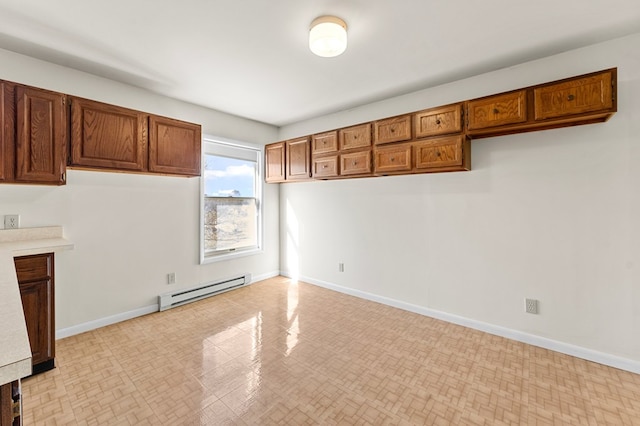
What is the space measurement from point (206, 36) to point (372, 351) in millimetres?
3076

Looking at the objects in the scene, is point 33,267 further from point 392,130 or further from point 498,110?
point 498,110

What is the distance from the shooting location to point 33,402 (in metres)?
1.96

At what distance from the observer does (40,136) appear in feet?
7.93

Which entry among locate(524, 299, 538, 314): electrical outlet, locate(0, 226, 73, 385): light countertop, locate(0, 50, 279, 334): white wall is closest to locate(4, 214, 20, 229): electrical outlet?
locate(0, 50, 279, 334): white wall

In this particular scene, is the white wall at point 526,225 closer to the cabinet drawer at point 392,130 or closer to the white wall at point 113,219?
the cabinet drawer at point 392,130

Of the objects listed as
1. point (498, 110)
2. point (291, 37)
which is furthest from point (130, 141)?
point (498, 110)

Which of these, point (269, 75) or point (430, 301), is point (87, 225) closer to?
point (269, 75)

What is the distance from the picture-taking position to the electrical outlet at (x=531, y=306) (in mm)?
2740

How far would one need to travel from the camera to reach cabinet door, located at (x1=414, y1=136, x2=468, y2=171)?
284 centimetres

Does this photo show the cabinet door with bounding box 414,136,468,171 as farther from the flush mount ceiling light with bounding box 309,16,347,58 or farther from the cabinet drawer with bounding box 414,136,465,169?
the flush mount ceiling light with bounding box 309,16,347,58

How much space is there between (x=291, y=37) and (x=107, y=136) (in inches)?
80.3

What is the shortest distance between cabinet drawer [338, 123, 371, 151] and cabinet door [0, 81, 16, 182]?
3.08 meters

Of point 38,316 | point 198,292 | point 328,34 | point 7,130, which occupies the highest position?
point 328,34

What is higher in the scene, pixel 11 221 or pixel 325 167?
pixel 325 167
